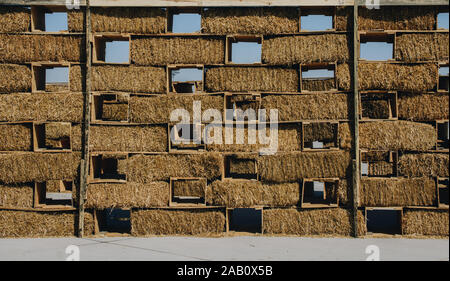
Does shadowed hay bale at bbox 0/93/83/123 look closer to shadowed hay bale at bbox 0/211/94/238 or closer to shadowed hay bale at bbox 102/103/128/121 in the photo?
shadowed hay bale at bbox 102/103/128/121

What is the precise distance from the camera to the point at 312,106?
13133 mm

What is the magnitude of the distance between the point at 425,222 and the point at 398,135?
3214mm

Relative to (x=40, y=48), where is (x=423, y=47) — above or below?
below

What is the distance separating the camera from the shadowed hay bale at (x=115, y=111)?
1432 cm

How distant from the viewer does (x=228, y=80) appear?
13.3 m

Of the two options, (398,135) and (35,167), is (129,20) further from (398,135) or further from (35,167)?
(398,135)

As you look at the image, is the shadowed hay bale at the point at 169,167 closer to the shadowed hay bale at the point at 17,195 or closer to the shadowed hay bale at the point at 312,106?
the shadowed hay bale at the point at 312,106

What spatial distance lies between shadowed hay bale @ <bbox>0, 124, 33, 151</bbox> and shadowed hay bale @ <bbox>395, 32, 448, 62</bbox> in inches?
538

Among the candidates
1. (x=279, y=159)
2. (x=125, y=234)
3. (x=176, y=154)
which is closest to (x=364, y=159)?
(x=279, y=159)

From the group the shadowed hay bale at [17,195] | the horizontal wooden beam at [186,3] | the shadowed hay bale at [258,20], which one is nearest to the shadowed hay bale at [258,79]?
the shadowed hay bale at [258,20]

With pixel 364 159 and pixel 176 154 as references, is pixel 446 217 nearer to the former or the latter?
pixel 364 159

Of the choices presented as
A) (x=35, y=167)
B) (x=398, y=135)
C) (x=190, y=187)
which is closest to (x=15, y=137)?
(x=35, y=167)

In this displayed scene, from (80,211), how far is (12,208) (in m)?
2.52

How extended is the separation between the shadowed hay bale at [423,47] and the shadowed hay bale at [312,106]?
259 cm
